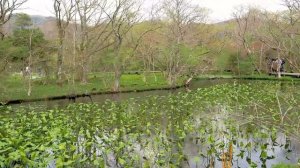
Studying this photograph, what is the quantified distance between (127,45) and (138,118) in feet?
78.3

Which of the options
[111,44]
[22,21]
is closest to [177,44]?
[111,44]

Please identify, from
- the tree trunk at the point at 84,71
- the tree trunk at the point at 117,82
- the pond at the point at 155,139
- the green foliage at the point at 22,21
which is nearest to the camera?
the pond at the point at 155,139

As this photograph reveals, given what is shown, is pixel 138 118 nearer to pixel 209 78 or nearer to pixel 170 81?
pixel 170 81

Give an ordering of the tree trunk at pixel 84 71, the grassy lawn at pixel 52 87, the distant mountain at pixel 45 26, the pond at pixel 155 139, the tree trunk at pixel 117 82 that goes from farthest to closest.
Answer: the distant mountain at pixel 45 26 → the tree trunk at pixel 84 71 → the tree trunk at pixel 117 82 → the grassy lawn at pixel 52 87 → the pond at pixel 155 139

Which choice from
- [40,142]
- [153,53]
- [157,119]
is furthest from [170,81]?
[40,142]

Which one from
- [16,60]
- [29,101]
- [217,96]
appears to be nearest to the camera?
[217,96]

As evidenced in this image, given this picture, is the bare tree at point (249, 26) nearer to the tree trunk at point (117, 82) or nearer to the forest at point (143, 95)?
the forest at point (143, 95)

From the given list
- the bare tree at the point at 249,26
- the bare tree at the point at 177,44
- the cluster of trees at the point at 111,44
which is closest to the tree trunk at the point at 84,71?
the cluster of trees at the point at 111,44

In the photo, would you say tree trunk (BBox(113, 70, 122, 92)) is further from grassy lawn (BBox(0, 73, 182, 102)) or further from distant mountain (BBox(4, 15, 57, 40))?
distant mountain (BBox(4, 15, 57, 40))

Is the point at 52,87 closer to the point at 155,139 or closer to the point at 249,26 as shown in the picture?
the point at 155,139

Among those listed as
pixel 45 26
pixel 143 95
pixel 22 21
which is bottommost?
pixel 143 95

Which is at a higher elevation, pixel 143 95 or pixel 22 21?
pixel 22 21

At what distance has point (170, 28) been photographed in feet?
122

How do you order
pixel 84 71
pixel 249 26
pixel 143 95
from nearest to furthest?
1. pixel 143 95
2. pixel 84 71
3. pixel 249 26
